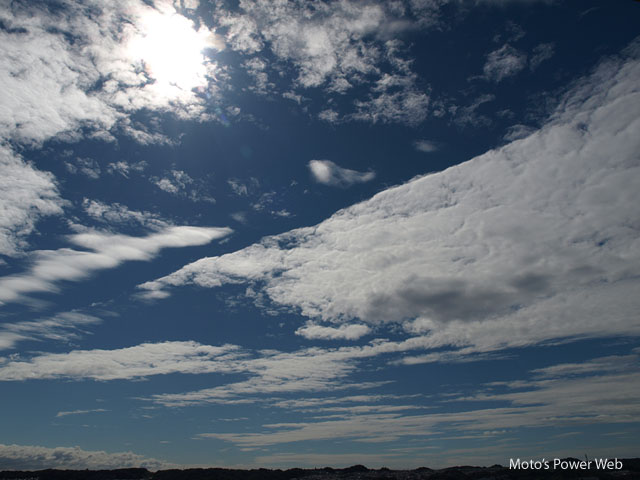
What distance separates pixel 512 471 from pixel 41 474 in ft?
455

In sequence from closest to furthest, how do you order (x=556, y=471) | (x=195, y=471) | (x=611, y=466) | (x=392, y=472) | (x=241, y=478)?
1. (x=556, y=471)
2. (x=611, y=466)
3. (x=392, y=472)
4. (x=241, y=478)
5. (x=195, y=471)

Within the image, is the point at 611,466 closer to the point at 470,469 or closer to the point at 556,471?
the point at 556,471

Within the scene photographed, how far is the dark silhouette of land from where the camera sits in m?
101

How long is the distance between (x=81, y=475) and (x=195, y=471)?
34.4 meters

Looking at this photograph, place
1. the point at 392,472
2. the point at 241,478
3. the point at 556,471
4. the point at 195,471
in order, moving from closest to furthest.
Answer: the point at 556,471, the point at 392,472, the point at 241,478, the point at 195,471

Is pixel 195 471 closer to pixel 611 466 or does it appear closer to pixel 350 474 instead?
pixel 350 474

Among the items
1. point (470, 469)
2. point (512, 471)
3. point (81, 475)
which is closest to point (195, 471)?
point (81, 475)

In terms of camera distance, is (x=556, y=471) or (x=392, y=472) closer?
(x=556, y=471)

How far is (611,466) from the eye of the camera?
11144 centimetres

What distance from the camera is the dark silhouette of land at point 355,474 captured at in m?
101

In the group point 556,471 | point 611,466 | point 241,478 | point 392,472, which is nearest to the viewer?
point 556,471

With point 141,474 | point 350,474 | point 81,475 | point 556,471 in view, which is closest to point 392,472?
point 350,474

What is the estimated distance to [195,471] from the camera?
5615 inches

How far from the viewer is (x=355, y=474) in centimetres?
11981
